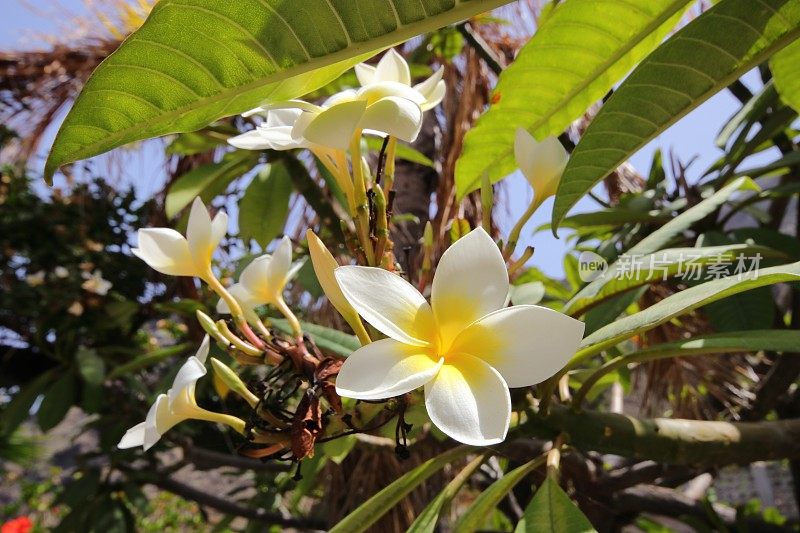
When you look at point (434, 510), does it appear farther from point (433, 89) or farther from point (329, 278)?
point (433, 89)

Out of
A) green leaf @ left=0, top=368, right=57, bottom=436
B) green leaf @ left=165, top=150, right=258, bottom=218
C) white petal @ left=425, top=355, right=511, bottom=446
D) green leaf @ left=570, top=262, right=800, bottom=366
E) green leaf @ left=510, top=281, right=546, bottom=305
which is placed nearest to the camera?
white petal @ left=425, top=355, right=511, bottom=446

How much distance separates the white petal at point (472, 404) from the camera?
1.07 feet

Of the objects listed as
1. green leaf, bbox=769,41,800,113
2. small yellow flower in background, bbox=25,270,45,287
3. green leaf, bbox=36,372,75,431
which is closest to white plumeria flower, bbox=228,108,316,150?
green leaf, bbox=769,41,800,113

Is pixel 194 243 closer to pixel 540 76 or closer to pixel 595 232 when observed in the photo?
pixel 540 76

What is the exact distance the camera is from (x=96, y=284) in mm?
1771

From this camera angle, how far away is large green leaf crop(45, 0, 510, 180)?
0.33 metres

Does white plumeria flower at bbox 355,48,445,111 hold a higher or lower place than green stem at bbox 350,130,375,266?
higher

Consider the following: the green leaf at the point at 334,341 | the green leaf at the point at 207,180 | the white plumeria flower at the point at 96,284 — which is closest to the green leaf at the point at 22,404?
the white plumeria flower at the point at 96,284

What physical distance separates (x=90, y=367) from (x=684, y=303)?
1.40 metres

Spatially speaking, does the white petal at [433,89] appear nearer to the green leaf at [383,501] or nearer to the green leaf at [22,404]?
the green leaf at [383,501]

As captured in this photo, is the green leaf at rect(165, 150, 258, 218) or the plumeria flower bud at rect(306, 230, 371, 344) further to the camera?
the green leaf at rect(165, 150, 258, 218)

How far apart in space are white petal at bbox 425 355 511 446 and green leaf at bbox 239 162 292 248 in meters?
0.84

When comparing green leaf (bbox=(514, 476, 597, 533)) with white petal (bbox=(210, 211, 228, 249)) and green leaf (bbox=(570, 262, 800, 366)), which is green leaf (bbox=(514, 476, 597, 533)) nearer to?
green leaf (bbox=(570, 262, 800, 366))

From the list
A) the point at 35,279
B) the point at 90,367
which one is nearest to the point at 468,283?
the point at 90,367
